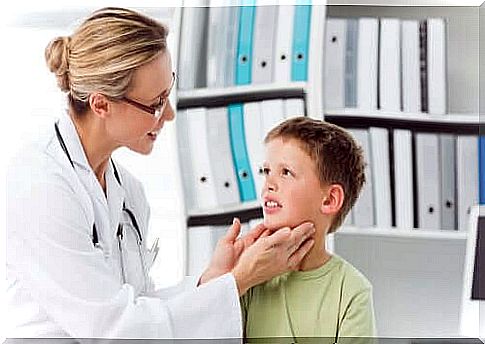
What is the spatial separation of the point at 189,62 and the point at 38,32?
0.96ft

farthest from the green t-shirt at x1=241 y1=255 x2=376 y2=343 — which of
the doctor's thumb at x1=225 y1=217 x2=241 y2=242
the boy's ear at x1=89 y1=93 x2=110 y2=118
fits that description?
the boy's ear at x1=89 y1=93 x2=110 y2=118

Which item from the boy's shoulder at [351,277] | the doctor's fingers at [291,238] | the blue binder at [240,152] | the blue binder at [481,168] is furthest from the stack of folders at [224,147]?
the blue binder at [481,168]

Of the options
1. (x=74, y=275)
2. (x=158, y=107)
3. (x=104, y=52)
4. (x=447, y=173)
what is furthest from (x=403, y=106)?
(x=74, y=275)

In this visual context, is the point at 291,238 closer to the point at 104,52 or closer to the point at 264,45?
the point at 264,45

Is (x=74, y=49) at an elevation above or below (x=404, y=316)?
above

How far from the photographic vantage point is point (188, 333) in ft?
5.04

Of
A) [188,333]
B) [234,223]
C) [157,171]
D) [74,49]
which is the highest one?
[74,49]

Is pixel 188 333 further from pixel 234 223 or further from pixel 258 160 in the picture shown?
pixel 258 160

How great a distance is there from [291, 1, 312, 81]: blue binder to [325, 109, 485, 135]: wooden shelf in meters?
0.09

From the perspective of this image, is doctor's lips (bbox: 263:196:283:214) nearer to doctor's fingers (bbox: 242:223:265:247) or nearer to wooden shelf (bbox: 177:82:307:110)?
doctor's fingers (bbox: 242:223:265:247)

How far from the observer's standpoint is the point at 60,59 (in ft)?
5.11

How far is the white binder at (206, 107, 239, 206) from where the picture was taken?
1.58m

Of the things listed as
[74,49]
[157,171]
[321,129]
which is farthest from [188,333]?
[74,49]

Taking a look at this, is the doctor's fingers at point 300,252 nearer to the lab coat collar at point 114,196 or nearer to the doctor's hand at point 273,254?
the doctor's hand at point 273,254
